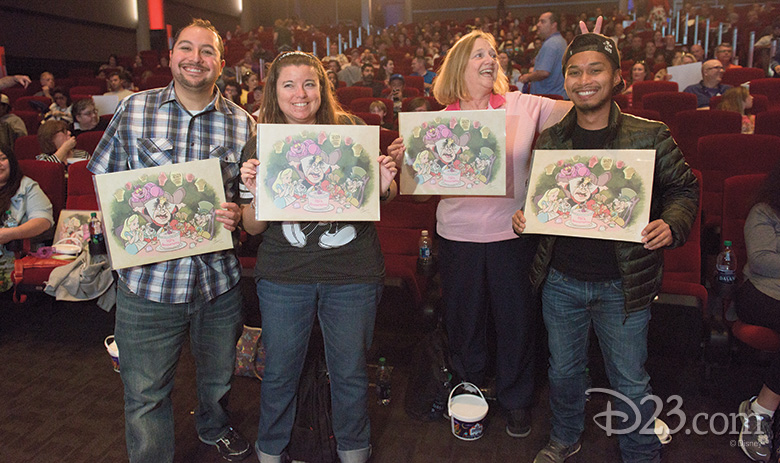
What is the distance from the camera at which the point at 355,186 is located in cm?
181

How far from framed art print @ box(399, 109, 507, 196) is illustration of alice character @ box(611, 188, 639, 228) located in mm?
376

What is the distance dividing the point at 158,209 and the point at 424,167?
89cm

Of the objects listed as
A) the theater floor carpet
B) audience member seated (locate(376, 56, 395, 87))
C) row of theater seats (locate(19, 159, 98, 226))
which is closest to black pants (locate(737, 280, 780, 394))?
the theater floor carpet

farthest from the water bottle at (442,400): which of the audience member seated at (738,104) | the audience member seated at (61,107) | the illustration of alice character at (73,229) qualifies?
the audience member seated at (61,107)

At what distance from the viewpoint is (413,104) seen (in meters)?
4.99

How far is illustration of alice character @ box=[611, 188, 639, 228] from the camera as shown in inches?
69.1

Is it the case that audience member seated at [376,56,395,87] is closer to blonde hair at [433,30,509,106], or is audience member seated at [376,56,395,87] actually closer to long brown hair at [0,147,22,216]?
long brown hair at [0,147,22,216]

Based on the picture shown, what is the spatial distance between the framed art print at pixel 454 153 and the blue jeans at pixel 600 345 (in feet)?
1.34

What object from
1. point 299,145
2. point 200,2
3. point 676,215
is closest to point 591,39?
point 676,215

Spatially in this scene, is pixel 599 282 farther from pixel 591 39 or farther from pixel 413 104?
pixel 413 104

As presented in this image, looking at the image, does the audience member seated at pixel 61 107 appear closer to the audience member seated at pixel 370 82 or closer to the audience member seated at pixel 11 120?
the audience member seated at pixel 11 120

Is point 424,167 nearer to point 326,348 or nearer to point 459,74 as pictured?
point 459,74

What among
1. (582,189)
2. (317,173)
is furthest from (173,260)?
(582,189)

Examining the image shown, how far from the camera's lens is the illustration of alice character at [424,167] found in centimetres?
198
